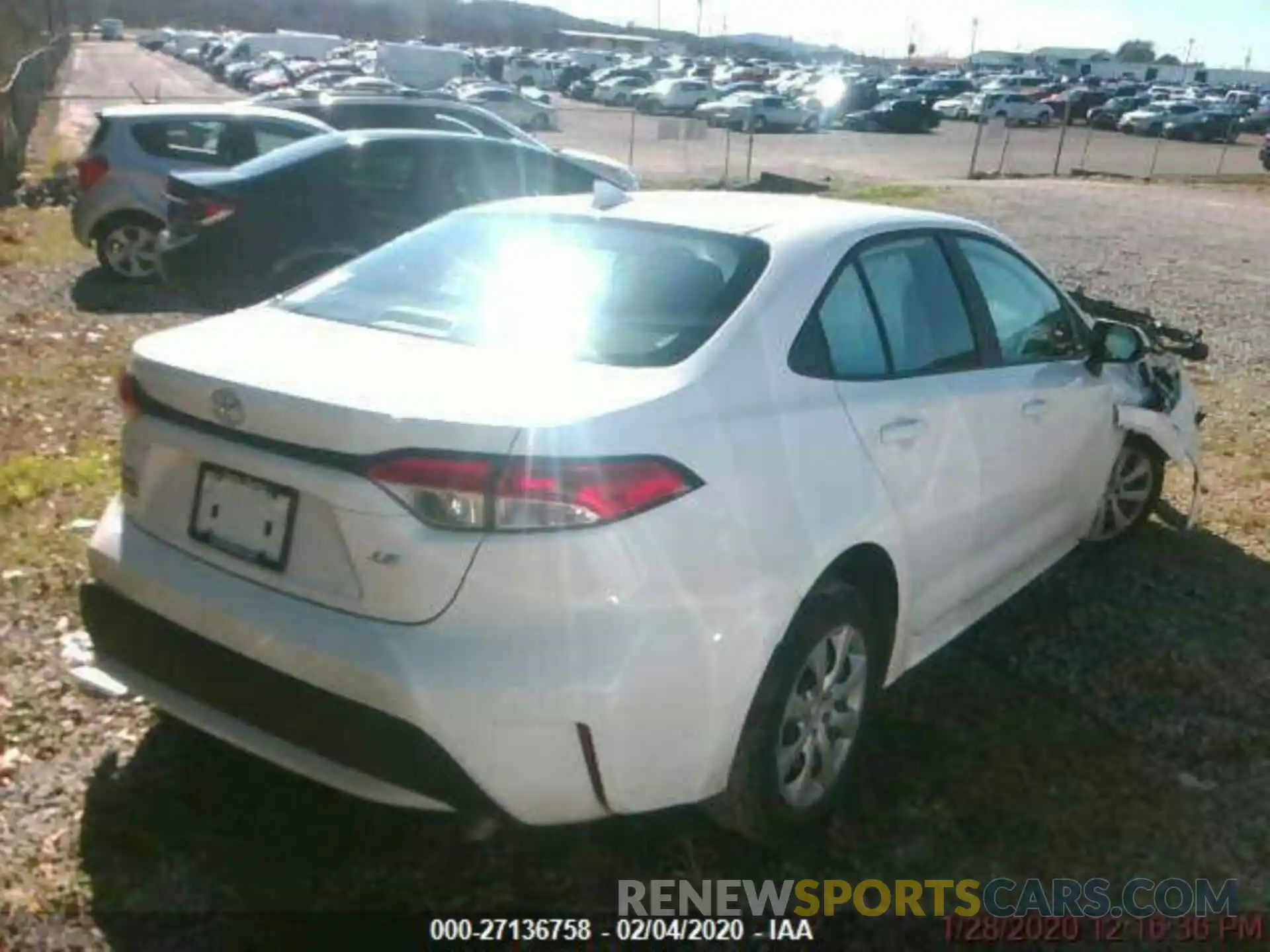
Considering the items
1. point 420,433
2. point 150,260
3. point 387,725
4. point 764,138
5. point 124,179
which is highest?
point 420,433

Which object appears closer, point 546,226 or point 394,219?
point 546,226

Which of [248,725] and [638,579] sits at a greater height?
[638,579]

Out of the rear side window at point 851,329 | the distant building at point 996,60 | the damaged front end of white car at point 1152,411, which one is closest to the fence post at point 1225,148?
the damaged front end of white car at point 1152,411

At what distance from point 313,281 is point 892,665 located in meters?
2.04

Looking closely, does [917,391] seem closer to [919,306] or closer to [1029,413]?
[919,306]

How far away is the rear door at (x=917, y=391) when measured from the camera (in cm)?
326

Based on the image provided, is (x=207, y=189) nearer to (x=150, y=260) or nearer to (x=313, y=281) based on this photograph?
(x=150, y=260)

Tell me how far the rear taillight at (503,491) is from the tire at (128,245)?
865cm

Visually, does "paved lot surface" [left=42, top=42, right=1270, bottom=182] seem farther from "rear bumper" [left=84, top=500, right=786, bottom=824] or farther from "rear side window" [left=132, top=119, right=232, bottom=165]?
"rear bumper" [left=84, top=500, right=786, bottom=824]

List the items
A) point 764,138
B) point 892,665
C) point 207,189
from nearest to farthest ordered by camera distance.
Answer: point 892,665
point 207,189
point 764,138

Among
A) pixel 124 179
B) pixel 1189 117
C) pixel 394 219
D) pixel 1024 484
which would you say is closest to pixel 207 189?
pixel 394 219

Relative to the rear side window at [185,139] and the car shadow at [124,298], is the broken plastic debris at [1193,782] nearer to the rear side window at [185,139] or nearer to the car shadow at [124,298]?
the car shadow at [124,298]

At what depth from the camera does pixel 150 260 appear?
10305 millimetres

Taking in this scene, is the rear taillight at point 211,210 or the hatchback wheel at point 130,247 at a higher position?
the rear taillight at point 211,210
